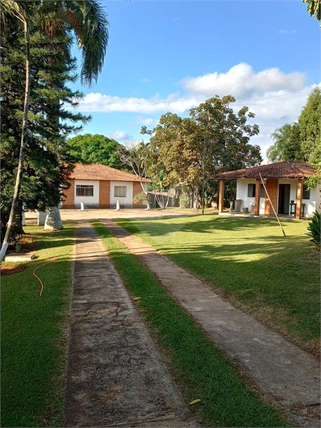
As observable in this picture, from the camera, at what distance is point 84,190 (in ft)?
116

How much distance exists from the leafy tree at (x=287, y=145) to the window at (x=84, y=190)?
18608 mm

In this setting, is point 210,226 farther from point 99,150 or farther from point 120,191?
point 99,150

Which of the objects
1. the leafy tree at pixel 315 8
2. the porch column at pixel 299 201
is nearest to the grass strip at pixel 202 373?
the leafy tree at pixel 315 8

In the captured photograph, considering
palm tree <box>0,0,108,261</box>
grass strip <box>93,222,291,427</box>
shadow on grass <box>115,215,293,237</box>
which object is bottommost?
grass strip <box>93,222,291,427</box>

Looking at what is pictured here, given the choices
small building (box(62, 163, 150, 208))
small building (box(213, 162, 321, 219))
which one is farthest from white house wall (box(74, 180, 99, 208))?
small building (box(213, 162, 321, 219))

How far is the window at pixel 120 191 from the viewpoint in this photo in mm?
36938

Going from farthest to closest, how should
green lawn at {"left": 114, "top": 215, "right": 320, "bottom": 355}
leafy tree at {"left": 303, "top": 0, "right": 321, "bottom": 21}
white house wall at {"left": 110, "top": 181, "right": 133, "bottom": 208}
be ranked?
white house wall at {"left": 110, "top": 181, "right": 133, "bottom": 208} → leafy tree at {"left": 303, "top": 0, "right": 321, "bottom": 21} → green lawn at {"left": 114, "top": 215, "right": 320, "bottom": 355}

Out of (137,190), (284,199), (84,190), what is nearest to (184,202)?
(137,190)

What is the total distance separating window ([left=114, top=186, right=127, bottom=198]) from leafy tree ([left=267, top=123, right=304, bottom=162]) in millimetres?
15484

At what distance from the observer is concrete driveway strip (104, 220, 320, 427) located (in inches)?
127

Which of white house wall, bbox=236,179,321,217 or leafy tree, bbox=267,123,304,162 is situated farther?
leafy tree, bbox=267,123,304,162

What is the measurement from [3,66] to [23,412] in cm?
1033

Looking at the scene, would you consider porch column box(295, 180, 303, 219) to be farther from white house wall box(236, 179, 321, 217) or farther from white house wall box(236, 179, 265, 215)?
white house wall box(236, 179, 265, 215)

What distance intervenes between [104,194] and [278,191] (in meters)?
17.6
